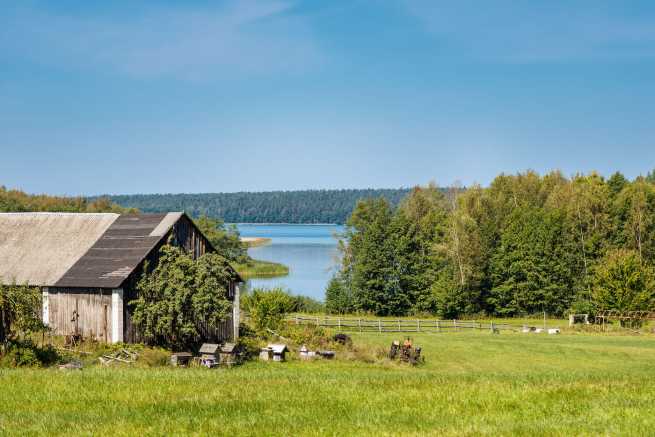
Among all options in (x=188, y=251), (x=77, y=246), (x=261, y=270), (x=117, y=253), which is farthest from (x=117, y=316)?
(x=261, y=270)

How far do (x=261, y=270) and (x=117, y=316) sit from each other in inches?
3547

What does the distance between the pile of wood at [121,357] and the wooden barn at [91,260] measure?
216 cm

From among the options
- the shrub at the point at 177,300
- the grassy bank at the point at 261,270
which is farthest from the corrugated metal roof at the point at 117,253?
the grassy bank at the point at 261,270

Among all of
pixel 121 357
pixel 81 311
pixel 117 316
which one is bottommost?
pixel 121 357

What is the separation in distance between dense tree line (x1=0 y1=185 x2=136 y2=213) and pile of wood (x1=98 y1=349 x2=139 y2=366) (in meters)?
94.2

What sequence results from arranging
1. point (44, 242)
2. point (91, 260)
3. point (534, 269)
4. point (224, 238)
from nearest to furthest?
point (91, 260), point (44, 242), point (534, 269), point (224, 238)

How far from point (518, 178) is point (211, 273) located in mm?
77934

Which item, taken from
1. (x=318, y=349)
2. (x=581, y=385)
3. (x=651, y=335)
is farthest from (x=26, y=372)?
(x=651, y=335)

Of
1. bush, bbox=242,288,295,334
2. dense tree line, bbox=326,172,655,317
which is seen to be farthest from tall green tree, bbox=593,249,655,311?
bush, bbox=242,288,295,334

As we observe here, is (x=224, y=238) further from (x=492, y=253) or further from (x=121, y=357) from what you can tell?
(x=121, y=357)

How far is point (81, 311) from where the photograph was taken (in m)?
37.6

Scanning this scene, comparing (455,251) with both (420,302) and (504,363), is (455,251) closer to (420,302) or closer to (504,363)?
(420,302)

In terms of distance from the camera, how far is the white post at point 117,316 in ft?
119

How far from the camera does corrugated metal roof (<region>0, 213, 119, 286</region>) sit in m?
39.2
